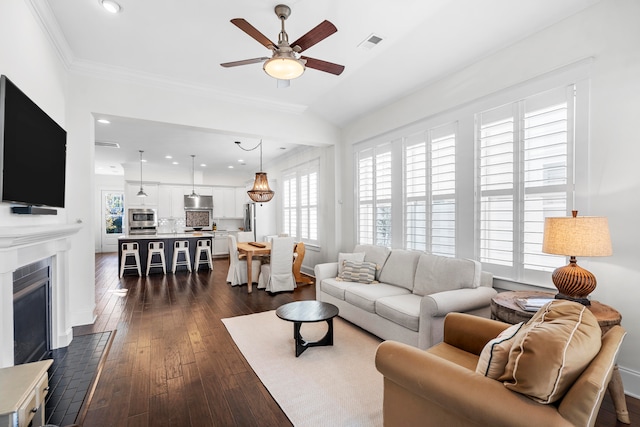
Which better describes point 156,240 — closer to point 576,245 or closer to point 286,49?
point 286,49

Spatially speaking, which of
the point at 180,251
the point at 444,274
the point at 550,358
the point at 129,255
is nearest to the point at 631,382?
the point at 444,274

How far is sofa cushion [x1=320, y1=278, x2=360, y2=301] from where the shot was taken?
3.86 meters

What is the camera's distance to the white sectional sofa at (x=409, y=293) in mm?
2699

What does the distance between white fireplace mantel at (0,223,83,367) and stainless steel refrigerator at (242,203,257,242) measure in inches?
217

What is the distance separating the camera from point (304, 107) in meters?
5.09

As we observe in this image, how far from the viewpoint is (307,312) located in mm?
3055

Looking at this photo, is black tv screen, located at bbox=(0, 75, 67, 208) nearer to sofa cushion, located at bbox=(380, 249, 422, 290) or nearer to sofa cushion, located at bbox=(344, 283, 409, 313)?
sofa cushion, located at bbox=(344, 283, 409, 313)

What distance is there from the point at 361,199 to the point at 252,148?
330 cm

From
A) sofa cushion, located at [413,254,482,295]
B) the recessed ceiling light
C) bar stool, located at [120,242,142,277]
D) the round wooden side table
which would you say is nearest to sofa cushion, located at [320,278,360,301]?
sofa cushion, located at [413,254,482,295]

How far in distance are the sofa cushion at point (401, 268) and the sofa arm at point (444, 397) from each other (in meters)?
2.18

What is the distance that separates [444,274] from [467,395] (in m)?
2.12

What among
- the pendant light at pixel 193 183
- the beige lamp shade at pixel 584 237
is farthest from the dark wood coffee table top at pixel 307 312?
the pendant light at pixel 193 183

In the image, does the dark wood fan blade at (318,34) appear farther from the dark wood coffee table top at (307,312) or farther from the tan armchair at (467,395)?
the dark wood coffee table top at (307,312)

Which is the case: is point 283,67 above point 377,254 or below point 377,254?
above
